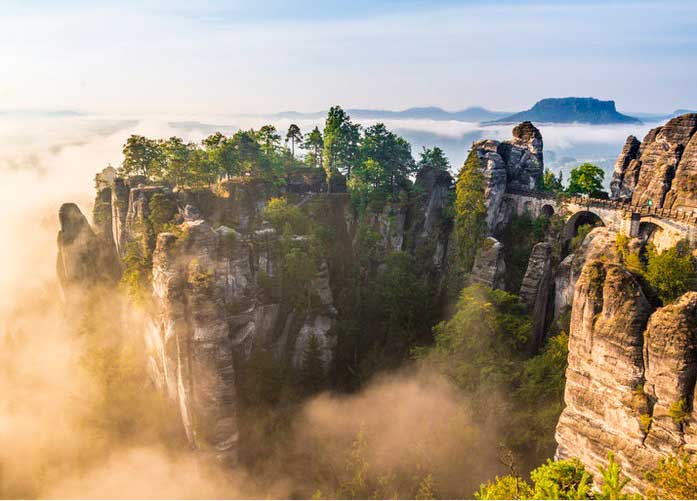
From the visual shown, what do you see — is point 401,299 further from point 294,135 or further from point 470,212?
point 294,135

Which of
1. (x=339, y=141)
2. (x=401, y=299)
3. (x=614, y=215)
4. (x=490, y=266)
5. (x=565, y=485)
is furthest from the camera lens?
(x=339, y=141)

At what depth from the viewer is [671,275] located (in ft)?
107

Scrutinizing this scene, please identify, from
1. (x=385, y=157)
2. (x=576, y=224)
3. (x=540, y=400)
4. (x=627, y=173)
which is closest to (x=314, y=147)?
(x=385, y=157)

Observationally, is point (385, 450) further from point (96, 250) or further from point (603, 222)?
Result: point (96, 250)

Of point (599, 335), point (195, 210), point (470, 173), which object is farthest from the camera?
point (470, 173)

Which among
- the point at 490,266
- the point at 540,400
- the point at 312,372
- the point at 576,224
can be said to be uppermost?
the point at 576,224

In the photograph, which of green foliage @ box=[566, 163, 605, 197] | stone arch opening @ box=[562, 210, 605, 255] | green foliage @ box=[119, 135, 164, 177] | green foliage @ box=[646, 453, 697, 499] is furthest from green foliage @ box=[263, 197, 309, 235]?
green foliage @ box=[646, 453, 697, 499]

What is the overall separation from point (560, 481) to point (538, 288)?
79.4 ft

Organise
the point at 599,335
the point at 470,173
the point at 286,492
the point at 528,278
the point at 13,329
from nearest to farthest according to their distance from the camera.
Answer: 1. the point at 599,335
2. the point at 286,492
3. the point at 528,278
4. the point at 470,173
5. the point at 13,329

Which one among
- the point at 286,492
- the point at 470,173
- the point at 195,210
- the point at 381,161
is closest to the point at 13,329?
the point at 195,210

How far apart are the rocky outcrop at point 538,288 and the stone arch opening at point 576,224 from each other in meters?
5.03

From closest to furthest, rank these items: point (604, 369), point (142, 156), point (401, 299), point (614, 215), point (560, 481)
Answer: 1. point (560, 481)
2. point (604, 369)
3. point (614, 215)
4. point (401, 299)
5. point (142, 156)

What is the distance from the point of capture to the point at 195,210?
46500 millimetres

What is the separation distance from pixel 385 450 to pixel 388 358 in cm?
1099
